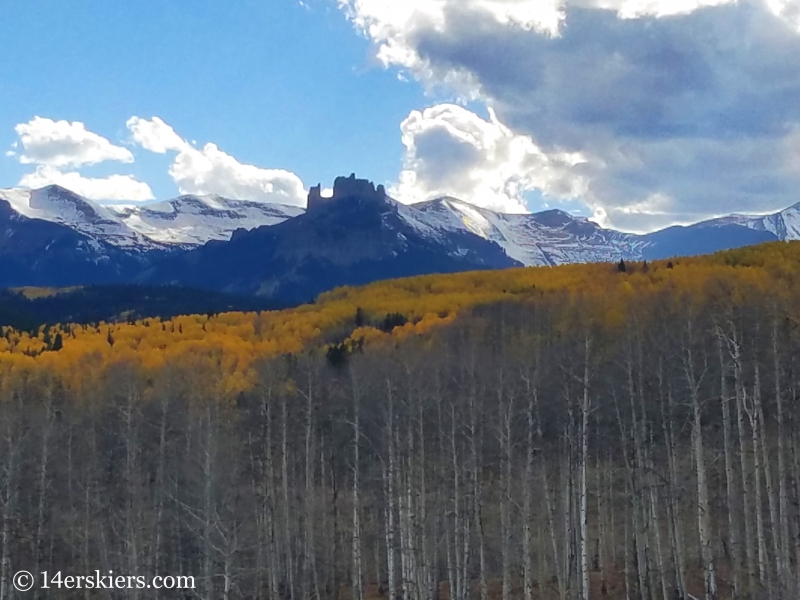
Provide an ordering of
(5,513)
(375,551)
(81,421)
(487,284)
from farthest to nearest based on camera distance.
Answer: (487,284) → (81,421) → (375,551) → (5,513)

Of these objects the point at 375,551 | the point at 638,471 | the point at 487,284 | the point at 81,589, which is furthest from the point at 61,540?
the point at 487,284

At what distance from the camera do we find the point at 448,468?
1726 inches

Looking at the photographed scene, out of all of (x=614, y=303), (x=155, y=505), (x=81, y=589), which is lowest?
(x=81, y=589)

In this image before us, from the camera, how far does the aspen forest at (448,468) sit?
36250 millimetres

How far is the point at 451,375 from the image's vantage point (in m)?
45.9

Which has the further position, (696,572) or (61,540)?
(61,540)

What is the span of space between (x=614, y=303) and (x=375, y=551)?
2808cm

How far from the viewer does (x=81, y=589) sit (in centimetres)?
4472

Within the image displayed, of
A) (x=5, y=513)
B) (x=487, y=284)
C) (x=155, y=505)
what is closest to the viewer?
(x=5, y=513)

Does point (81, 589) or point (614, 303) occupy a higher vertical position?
point (614, 303)

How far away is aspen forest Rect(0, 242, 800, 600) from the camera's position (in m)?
36.2

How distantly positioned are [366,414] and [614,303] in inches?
1074

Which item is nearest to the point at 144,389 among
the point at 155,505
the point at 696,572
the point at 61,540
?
the point at 61,540

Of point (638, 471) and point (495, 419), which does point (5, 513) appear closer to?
point (495, 419)
